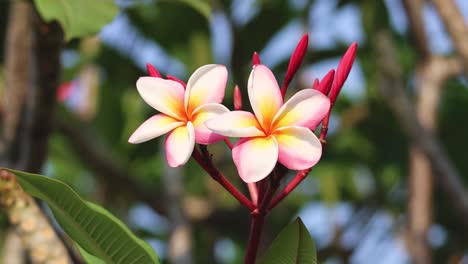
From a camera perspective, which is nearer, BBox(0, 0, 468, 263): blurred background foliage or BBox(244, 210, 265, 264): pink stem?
BBox(244, 210, 265, 264): pink stem

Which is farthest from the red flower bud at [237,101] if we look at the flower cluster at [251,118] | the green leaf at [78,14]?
the green leaf at [78,14]

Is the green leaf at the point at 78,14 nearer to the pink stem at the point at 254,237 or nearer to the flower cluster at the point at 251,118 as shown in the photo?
the flower cluster at the point at 251,118

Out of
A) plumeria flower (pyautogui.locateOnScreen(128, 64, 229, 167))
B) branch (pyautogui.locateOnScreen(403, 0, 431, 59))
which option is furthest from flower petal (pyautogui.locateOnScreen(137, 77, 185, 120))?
branch (pyautogui.locateOnScreen(403, 0, 431, 59))

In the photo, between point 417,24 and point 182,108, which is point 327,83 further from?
point 417,24

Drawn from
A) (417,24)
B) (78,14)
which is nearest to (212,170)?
(78,14)

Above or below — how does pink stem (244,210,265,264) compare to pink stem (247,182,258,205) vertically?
below

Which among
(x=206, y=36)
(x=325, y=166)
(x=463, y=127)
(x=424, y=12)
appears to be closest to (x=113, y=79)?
(x=206, y=36)

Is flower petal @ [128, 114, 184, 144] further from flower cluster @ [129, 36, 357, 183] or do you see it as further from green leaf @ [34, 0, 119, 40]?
green leaf @ [34, 0, 119, 40]

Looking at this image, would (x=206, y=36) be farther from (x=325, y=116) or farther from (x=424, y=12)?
(x=325, y=116)
